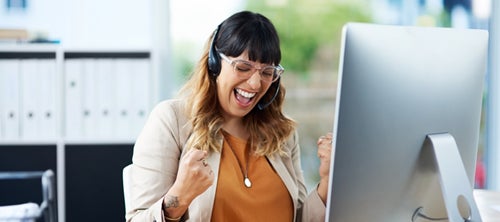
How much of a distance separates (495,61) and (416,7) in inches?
19.8

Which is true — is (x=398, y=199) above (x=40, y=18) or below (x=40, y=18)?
below

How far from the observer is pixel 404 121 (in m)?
1.17

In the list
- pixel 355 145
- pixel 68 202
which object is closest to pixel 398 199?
pixel 355 145

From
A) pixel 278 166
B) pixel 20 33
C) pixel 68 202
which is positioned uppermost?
pixel 20 33

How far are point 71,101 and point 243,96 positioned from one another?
1253mm

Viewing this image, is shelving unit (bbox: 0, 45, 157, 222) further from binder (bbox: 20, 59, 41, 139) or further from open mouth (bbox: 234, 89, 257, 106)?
open mouth (bbox: 234, 89, 257, 106)

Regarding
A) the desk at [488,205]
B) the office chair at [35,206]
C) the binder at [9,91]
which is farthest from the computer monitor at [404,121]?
the binder at [9,91]

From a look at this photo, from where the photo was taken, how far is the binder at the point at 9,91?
2693mm

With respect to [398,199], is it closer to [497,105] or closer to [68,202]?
[68,202]

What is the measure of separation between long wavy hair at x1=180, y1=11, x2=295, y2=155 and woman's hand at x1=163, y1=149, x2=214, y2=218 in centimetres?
19

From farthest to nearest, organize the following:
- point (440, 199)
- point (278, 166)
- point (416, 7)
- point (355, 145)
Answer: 1. point (416, 7)
2. point (278, 166)
3. point (440, 199)
4. point (355, 145)

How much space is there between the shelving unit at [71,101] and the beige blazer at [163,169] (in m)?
1.05

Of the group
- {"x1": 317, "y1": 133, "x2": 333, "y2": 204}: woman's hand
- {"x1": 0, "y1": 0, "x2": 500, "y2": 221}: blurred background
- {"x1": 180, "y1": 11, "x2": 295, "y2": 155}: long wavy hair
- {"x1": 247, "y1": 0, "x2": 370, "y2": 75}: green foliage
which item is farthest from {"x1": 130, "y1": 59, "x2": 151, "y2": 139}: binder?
{"x1": 317, "y1": 133, "x2": 333, "y2": 204}: woman's hand

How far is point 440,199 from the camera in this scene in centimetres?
129
